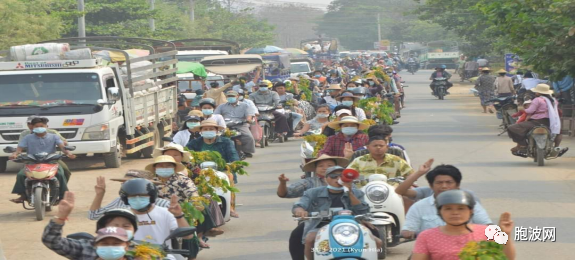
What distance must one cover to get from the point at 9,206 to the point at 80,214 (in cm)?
190

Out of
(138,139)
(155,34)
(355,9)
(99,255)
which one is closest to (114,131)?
(138,139)

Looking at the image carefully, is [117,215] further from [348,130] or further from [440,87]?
[440,87]

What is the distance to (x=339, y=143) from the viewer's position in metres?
14.4

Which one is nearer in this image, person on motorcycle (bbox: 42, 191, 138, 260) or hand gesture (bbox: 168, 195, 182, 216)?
person on motorcycle (bbox: 42, 191, 138, 260)

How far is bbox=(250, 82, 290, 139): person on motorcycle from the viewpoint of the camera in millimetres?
26531

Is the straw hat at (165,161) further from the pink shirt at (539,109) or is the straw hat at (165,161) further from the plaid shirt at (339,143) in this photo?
the pink shirt at (539,109)

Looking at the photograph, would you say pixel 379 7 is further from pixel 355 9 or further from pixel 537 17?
pixel 537 17

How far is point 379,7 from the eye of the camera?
16975cm

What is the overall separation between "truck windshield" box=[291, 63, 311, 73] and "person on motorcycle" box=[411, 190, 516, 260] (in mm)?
50703

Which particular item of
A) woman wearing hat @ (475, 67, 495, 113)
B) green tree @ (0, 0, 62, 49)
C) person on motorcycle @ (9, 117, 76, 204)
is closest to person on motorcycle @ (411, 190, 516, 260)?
person on motorcycle @ (9, 117, 76, 204)

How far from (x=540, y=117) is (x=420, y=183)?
12.4 feet

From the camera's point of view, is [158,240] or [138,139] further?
[138,139]

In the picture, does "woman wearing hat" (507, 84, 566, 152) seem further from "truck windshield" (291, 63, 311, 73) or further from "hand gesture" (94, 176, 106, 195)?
"truck windshield" (291, 63, 311, 73)

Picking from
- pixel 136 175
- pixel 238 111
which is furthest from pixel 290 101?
pixel 136 175
